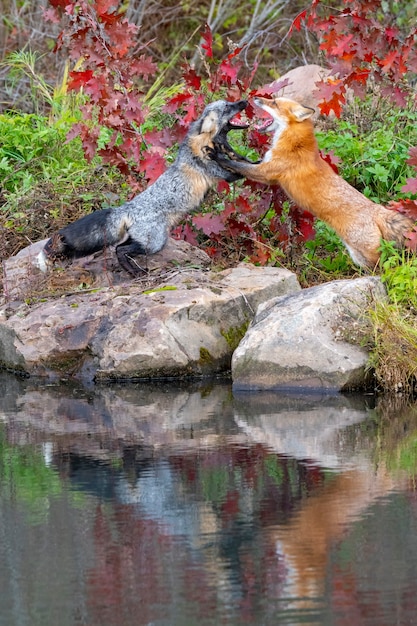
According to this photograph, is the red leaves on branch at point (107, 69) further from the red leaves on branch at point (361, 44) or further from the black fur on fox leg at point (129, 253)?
the red leaves on branch at point (361, 44)

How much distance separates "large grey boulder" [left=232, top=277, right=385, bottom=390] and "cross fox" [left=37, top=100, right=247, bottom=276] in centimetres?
130

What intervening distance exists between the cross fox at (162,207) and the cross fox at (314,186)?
264mm

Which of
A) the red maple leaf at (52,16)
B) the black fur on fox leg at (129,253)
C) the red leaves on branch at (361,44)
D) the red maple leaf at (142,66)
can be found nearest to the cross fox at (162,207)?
the black fur on fox leg at (129,253)

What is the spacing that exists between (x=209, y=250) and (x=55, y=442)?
10.9 feet

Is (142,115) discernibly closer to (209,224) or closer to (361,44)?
(209,224)

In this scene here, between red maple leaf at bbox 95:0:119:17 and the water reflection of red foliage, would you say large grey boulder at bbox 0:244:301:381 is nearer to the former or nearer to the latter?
red maple leaf at bbox 95:0:119:17

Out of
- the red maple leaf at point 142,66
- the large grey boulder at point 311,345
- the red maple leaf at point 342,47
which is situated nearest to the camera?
the large grey boulder at point 311,345

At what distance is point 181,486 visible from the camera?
560cm

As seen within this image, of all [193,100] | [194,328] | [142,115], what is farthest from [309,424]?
[142,115]

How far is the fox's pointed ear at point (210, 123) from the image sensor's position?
877 cm

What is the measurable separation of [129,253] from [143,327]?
85cm

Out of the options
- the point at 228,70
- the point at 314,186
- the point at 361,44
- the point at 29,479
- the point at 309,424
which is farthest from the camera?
the point at 228,70

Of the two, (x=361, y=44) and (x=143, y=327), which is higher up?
(x=361, y=44)

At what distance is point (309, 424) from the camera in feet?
22.6
